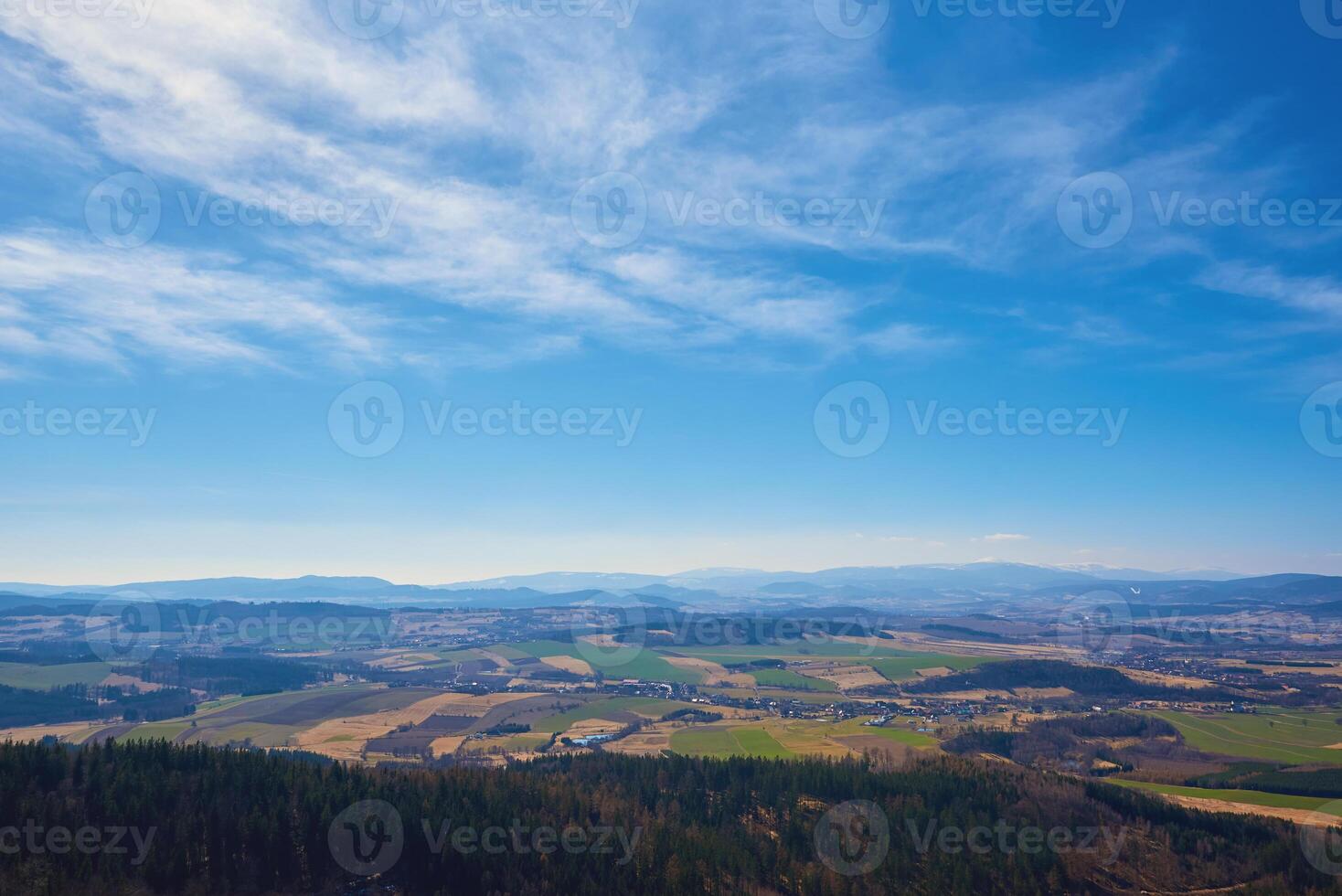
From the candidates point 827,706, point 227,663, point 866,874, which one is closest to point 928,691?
point 827,706

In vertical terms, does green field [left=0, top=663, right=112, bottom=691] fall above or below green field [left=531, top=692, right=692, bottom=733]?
above

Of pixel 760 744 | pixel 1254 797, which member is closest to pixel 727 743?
pixel 760 744

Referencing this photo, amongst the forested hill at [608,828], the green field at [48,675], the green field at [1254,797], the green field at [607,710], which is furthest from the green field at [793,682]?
the green field at [48,675]

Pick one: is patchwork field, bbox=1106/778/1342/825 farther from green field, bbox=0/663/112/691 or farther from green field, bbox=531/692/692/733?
green field, bbox=0/663/112/691

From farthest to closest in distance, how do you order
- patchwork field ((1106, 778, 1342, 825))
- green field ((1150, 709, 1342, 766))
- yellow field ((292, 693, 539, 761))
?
yellow field ((292, 693, 539, 761)) → green field ((1150, 709, 1342, 766)) → patchwork field ((1106, 778, 1342, 825))

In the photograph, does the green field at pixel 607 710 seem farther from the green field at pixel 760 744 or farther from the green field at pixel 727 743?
the green field at pixel 760 744

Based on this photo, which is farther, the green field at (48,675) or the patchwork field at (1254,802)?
the green field at (48,675)

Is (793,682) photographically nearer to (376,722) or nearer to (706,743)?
(706,743)

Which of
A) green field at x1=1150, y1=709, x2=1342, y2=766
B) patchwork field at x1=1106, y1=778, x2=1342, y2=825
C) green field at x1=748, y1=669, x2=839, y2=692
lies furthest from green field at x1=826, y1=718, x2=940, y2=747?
green field at x1=748, y1=669, x2=839, y2=692
